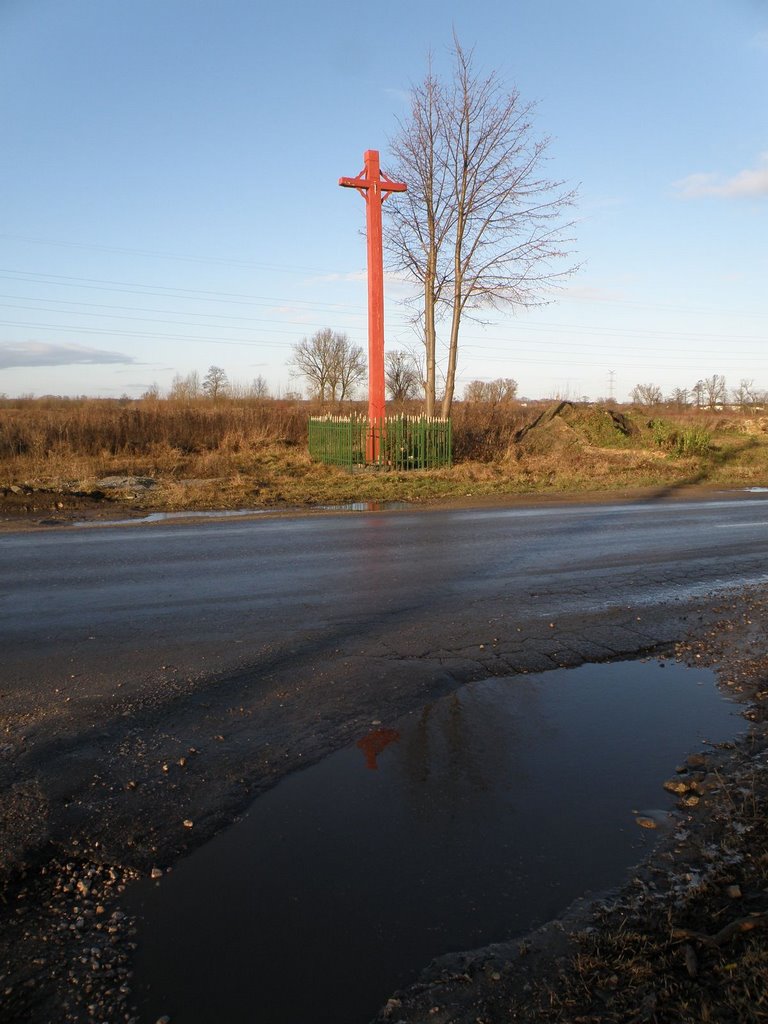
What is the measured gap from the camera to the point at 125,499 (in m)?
16.3

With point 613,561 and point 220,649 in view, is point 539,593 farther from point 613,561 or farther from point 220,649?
point 220,649

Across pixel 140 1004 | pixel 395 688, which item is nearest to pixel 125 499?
pixel 395 688

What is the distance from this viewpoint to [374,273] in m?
21.5

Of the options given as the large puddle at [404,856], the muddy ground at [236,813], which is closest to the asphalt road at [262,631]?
the muddy ground at [236,813]

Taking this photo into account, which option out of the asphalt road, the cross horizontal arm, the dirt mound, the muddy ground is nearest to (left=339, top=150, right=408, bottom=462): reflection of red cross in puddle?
the cross horizontal arm

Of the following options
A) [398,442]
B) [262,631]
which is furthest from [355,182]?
[262,631]

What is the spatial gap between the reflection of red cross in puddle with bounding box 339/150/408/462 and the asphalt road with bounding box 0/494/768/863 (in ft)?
29.6

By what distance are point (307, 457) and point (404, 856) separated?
22.1 meters

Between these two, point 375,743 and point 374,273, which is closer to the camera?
point 375,743

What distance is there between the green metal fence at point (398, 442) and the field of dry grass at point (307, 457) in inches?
25.0

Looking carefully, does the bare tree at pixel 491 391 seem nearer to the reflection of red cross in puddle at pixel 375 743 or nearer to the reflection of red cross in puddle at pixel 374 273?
the reflection of red cross in puddle at pixel 374 273

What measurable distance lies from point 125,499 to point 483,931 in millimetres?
14446

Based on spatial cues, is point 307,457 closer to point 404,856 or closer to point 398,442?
point 398,442

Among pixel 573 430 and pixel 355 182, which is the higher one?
pixel 355 182
